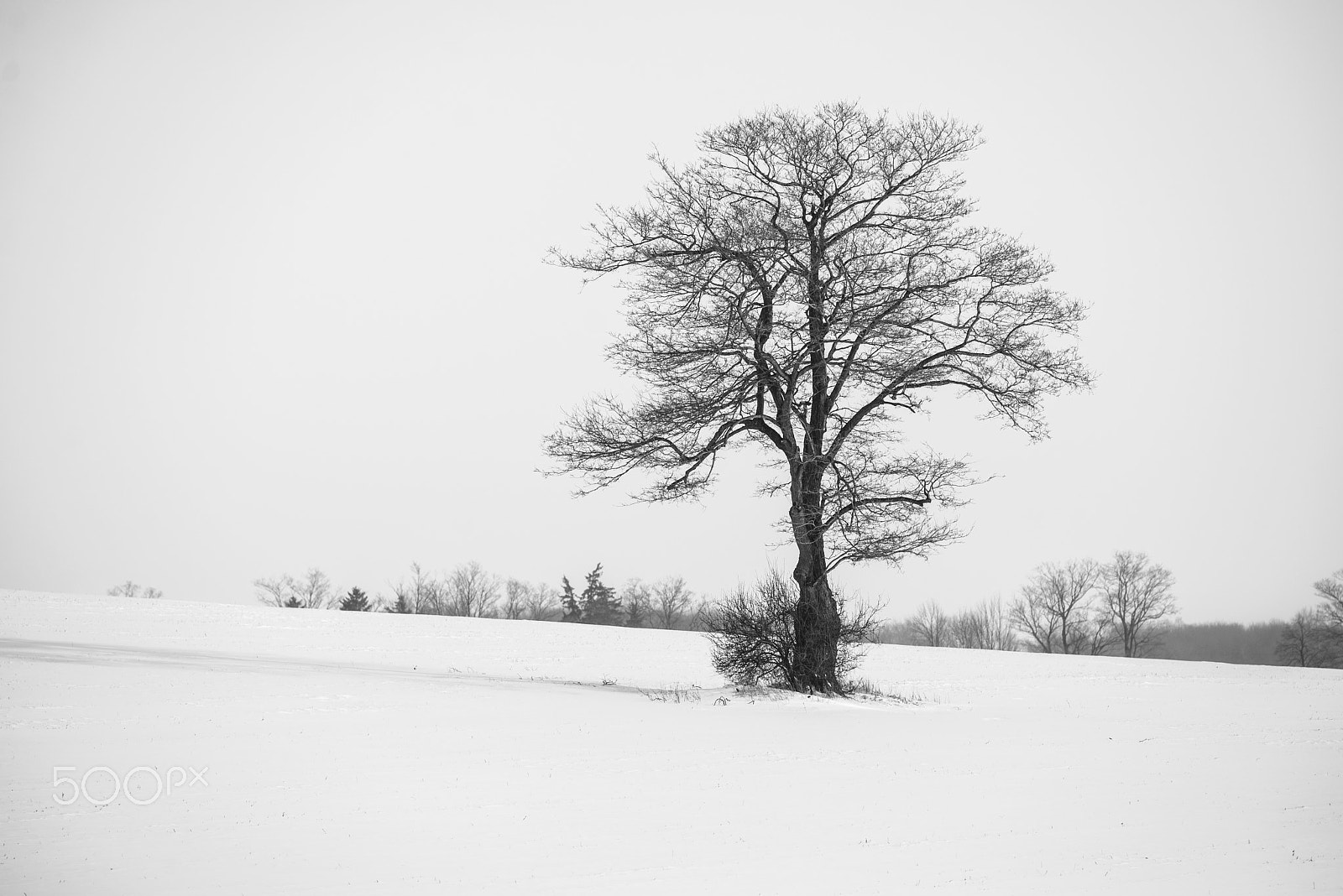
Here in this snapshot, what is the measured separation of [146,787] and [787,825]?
22.7 ft

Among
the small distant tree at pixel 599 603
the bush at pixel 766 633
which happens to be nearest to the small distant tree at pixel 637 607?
the small distant tree at pixel 599 603

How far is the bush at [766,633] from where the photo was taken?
19.2m

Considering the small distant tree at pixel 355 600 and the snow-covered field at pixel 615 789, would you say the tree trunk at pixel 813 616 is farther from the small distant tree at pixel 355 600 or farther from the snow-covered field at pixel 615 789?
the small distant tree at pixel 355 600

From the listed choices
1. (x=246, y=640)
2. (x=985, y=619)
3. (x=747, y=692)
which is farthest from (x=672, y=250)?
(x=985, y=619)

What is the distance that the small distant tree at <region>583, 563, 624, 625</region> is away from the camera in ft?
275

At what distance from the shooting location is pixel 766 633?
1920 centimetres

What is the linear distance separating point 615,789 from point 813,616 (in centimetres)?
907

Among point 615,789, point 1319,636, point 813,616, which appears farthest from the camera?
point 1319,636

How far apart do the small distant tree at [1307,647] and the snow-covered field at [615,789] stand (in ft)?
205

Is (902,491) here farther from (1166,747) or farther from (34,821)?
(34,821)

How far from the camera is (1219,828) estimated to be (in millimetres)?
9258

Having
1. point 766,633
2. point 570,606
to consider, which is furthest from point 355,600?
point 766,633

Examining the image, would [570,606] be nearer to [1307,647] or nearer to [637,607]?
[637,607]

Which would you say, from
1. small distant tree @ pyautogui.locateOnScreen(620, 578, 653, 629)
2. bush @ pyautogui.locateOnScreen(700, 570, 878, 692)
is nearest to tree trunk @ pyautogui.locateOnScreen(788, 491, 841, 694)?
bush @ pyautogui.locateOnScreen(700, 570, 878, 692)
